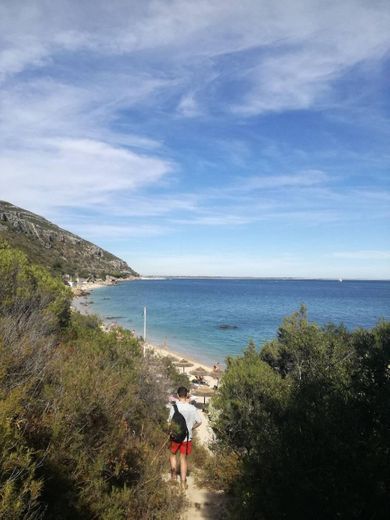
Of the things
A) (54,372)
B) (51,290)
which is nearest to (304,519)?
(54,372)

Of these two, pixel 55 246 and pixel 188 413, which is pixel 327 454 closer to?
pixel 188 413

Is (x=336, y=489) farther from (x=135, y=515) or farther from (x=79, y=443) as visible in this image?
(x=79, y=443)

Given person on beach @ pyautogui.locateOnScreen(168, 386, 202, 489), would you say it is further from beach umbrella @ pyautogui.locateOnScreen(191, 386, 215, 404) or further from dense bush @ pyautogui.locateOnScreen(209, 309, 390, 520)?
beach umbrella @ pyautogui.locateOnScreen(191, 386, 215, 404)

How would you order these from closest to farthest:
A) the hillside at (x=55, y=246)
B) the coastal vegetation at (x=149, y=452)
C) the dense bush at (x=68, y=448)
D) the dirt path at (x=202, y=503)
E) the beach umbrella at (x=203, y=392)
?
1. the dense bush at (x=68, y=448)
2. the coastal vegetation at (x=149, y=452)
3. the dirt path at (x=202, y=503)
4. the beach umbrella at (x=203, y=392)
5. the hillside at (x=55, y=246)

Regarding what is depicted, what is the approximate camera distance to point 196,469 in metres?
8.33

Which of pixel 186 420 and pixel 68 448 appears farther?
pixel 186 420

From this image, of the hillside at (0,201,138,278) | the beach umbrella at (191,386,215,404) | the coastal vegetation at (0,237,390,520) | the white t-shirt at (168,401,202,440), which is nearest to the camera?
the coastal vegetation at (0,237,390,520)

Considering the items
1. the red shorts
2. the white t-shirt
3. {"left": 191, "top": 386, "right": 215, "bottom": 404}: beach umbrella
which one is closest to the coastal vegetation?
the red shorts

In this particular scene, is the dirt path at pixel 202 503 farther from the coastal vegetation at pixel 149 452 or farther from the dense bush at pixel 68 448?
the dense bush at pixel 68 448

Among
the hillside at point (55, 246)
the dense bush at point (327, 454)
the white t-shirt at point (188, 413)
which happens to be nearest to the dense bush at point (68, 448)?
the white t-shirt at point (188, 413)

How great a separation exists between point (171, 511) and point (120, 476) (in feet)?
2.72

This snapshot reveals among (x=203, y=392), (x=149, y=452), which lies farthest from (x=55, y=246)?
(x=149, y=452)

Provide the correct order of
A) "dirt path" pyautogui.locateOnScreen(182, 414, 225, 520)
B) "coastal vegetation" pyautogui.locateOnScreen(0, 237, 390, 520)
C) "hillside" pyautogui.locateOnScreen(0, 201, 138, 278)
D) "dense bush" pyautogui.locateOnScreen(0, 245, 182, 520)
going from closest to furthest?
"dense bush" pyautogui.locateOnScreen(0, 245, 182, 520), "coastal vegetation" pyautogui.locateOnScreen(0, 237, 390, 520), "dirt path" pyautogui.locateOnScreen(182, 414, 225, 520), "hillside" pyautogui.locateOnScreen(0, 201, 138, 278)

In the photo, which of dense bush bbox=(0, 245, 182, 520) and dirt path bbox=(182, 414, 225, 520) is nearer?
dense bush bbox=(0, 245, 182, 520)
